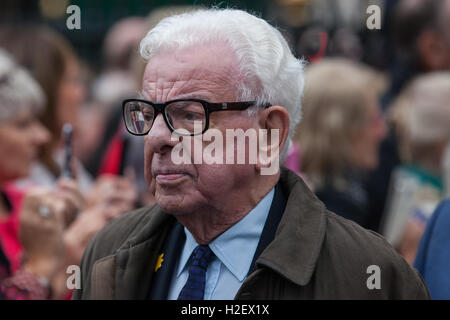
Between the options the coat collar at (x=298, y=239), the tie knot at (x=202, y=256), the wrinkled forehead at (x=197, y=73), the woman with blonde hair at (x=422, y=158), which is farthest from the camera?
the woman with blonde hair at (x=422, y=158)

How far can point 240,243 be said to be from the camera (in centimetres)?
246

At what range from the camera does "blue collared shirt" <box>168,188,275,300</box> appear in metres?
2.40

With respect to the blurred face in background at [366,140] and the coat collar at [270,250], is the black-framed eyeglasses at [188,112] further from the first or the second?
the blurred face in background at [366,140]

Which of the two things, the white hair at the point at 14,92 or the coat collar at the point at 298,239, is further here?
the white hair at the point at 14,92

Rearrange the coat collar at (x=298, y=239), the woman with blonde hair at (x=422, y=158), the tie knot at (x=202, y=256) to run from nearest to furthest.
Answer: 1. the coat collar at (x=298, y=239)
2. the tie knot at (x=202, y=256)
3. the woman with blonde hair at (x=422, y=158)

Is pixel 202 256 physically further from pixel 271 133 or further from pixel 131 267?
pixel 271 133

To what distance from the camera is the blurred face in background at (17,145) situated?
13.9ft

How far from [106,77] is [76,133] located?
873 millimetres

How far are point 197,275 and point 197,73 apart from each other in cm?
68

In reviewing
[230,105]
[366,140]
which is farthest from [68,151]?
[366,140]


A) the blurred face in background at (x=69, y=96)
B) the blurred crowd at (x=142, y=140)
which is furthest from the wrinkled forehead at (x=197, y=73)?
the blurred face in background at (x=69, y=96)

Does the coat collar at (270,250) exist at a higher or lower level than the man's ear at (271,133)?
lower

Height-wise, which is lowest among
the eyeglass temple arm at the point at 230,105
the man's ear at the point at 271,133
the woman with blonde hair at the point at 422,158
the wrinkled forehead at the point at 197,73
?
the woman with blonde hair at the point at 422,158

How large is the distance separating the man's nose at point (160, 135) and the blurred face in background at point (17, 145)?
2141 millimetres
